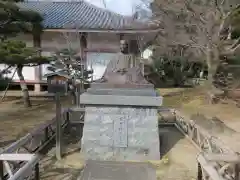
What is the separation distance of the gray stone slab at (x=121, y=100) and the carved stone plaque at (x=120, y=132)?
33 cm

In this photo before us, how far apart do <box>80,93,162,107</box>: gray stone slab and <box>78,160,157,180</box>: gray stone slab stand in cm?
106

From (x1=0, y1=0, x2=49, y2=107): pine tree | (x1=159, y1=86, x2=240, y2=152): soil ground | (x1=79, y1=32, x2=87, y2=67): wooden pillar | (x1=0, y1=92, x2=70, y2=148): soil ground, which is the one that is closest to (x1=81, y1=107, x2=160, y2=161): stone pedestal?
(x1=0, y1=92, x2=70, y2=148): soil ground

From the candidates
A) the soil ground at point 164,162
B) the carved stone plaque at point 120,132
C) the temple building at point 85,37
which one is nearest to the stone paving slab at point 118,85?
the carved stone plaque at point 120,132

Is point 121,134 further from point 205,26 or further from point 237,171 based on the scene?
point 205,26

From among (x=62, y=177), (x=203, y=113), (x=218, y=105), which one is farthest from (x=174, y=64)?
(x=62, y=177)

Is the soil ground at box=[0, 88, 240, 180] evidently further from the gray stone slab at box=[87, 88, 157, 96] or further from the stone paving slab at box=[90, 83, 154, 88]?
the stone paving slab at box=[90, 83, 154, 88]

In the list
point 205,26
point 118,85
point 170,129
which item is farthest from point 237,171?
point 205,26

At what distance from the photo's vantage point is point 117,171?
18.4ft

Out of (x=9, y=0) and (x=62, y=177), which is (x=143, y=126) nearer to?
(x=62, y=177)

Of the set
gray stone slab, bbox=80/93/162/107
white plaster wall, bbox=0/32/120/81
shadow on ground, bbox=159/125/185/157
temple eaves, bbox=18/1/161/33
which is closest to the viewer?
gray stone slab, bbox=80/93/162/107

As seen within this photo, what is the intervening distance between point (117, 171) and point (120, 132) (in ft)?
3.17

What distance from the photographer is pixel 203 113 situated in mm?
12633

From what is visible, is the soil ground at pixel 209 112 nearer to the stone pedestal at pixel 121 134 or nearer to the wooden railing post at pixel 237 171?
the stone pedestal at pixel 121 134

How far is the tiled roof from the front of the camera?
53.2 ft
